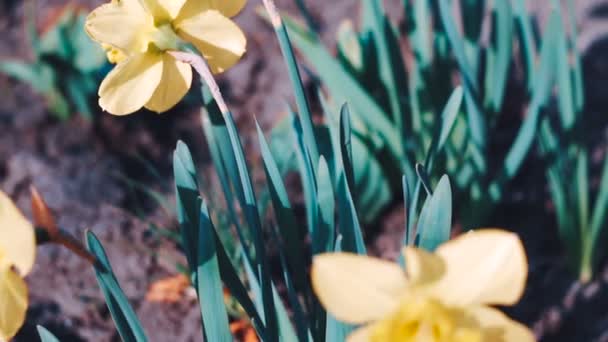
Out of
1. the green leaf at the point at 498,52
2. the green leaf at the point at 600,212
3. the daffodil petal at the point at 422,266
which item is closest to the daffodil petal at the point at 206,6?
the daffodil petal at the point at 422,266

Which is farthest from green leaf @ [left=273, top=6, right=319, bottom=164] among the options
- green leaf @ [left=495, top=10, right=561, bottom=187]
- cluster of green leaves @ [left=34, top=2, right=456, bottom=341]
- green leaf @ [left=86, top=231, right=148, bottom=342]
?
green leaf @ [left=495, top=10, right=561, bottom=187]

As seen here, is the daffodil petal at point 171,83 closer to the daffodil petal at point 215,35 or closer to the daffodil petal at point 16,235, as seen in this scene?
the daffodil petal at point 215,35

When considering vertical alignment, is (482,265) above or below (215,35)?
below

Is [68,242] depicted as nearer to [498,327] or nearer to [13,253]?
[13,253]

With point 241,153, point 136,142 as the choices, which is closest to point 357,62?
point 136,142

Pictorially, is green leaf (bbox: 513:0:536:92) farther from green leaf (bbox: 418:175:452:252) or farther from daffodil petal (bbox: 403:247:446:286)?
daffodil petal (bbox: 403:247:446:286)

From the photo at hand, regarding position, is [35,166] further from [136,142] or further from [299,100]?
[299,100]

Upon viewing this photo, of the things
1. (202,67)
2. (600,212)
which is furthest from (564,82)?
(202,67)

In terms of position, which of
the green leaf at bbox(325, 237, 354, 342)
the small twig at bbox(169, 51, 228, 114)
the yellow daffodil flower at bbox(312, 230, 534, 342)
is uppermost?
the small twig at bbox(169, 51, 228, 114)
